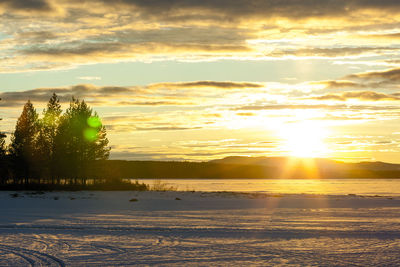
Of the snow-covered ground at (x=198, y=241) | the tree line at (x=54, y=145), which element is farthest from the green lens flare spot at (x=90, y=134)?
the snow-covered ground at (x=198, y=241)

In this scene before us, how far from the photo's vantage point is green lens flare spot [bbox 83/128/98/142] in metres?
69.1

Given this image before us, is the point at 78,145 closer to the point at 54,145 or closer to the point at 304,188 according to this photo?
the point at 54,145

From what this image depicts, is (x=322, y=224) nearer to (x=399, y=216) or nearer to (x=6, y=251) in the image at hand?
(x=399, y=216)

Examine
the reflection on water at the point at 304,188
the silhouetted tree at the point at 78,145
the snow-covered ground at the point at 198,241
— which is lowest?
the snow-covered ground at the point at 198,241

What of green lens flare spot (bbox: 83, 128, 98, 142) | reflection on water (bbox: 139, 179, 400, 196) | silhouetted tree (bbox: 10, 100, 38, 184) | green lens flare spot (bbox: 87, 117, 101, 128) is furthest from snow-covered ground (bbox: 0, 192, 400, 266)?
silhouetted tree (bbox: 10, 100, 38, 184)

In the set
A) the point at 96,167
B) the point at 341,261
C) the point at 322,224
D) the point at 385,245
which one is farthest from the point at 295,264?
the point at 96,167

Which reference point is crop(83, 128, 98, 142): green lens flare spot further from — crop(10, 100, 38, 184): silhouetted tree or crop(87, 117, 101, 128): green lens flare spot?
crop(10, 100, 38, 184): silhouetted tree

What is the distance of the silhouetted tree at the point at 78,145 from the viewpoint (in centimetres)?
6850

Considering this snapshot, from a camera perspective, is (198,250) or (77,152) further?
(77,152)

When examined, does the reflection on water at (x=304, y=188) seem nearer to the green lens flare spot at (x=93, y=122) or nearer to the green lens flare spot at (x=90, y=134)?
the green lens flare spot at (x=90, y=134)

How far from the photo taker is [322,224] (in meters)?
21.7

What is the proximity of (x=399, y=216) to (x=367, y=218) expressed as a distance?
226cm

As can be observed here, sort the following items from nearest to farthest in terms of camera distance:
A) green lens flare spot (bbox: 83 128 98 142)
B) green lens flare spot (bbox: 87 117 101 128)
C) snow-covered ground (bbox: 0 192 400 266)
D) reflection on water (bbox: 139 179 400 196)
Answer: snow-covered ground (bbox: 0 192 400 266) → reflection on water (bbox: 139 179 400 196) → green lens flare spot (bbox: 83 128 98 142) → green lens flare spot (bbox: 87 117 101 128)

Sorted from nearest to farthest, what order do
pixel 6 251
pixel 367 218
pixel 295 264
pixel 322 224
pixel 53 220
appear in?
pixel 295 264 < pixel 6 251 < pixel 322 224 < pixel 53 220 < pixel 367 218
